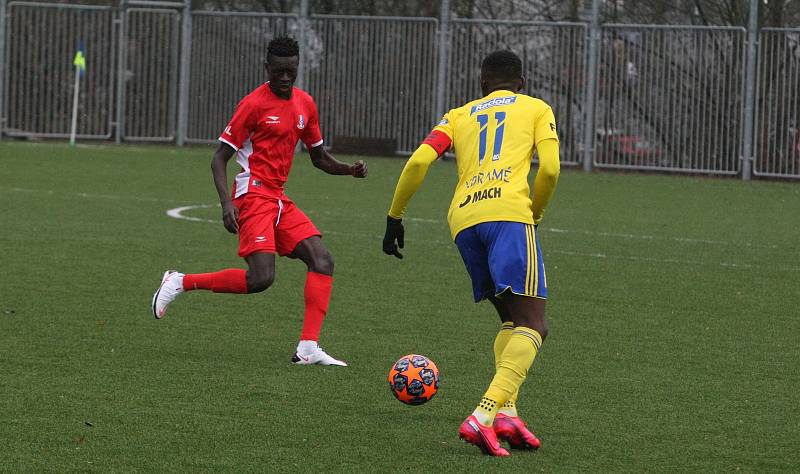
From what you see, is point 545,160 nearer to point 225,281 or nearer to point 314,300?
point 314,300

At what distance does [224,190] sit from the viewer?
8133 mm

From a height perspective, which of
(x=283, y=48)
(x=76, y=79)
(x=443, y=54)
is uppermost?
(x=443, y=54)

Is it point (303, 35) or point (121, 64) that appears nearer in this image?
point (303, 35)

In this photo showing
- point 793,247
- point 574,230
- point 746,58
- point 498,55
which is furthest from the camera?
point 746,58

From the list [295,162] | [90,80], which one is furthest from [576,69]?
[90,80]

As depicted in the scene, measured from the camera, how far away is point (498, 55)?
6535 millimetres

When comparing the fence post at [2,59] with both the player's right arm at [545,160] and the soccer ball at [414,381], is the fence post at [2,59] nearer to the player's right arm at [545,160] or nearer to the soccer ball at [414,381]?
the soccer ball at [414,381]

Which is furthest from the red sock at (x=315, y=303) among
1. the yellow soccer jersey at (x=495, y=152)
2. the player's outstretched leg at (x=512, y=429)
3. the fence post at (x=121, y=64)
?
the fence post at (x=121, y=64)

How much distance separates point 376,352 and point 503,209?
250 centimetres

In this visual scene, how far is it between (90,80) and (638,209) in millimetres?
13987

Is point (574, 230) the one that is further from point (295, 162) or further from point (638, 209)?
point (295, 162)

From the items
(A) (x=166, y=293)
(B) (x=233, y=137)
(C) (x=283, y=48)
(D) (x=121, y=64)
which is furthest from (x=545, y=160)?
(D) (x=121, y=64)

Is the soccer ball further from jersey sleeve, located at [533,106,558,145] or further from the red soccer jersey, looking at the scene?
the red soccer jersey

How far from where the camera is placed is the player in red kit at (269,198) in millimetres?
8227
